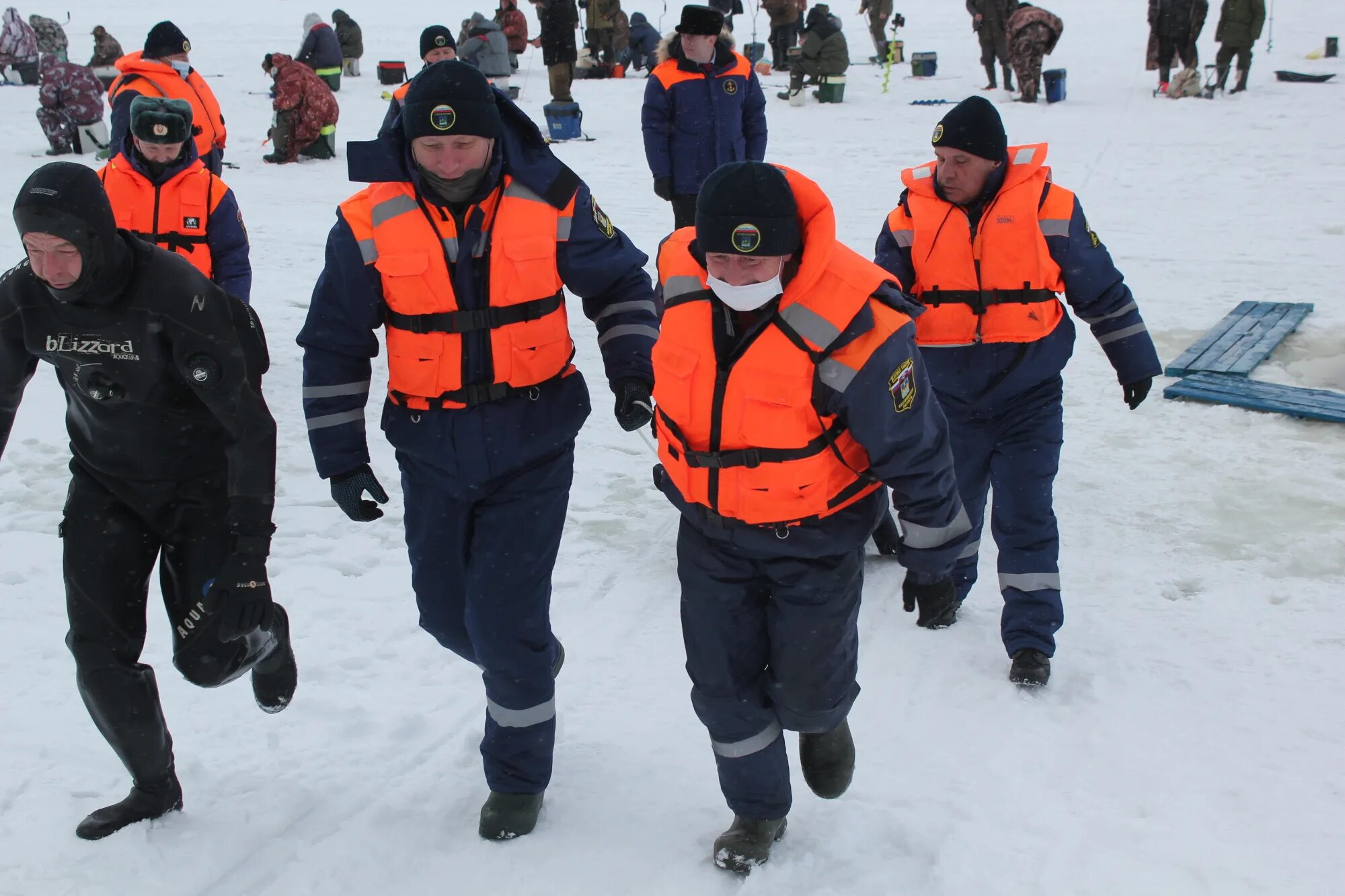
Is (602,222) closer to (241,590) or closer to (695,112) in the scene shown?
(241,590)

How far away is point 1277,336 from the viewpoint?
719 cm

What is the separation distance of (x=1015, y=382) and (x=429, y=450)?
80.8 inches

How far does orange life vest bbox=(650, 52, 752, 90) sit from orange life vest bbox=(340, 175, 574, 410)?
4.45 metres

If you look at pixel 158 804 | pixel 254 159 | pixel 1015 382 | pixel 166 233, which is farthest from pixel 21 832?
pixel 254 159

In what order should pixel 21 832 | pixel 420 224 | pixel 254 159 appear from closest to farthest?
pixel 420 224, pixel 21 832, pixel 254 159

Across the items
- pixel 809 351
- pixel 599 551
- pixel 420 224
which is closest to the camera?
pixel 809 351

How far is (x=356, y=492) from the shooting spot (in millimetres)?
3137

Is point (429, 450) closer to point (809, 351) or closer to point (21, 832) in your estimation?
point (809, 351)

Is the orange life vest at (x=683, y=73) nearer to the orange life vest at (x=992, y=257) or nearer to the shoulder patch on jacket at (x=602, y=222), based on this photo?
the orange life vest at (x=992, y=257)

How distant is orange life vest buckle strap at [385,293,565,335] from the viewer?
9.99 feet

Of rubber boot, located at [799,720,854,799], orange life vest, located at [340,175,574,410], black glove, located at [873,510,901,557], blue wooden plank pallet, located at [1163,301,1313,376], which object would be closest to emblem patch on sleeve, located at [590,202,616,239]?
orange life vest, located at [340,175,574,410]

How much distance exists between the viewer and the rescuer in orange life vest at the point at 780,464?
270cm

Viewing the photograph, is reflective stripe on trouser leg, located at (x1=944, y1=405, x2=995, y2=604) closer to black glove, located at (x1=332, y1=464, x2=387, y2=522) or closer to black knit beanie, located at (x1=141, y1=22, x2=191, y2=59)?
black glove, located at (x1=332, y1=464, x2=387, y2=522)

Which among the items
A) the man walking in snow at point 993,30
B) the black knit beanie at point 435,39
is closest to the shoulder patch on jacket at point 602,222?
the black knit beanie at point 435,39
